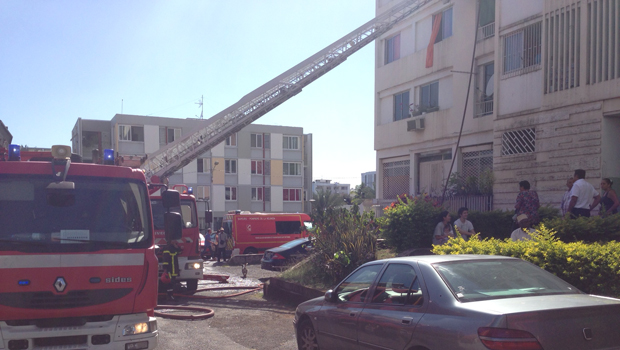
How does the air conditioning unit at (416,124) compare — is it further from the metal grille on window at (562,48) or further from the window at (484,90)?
the metal grille on window at (562,48)

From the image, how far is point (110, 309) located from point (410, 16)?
19628mm

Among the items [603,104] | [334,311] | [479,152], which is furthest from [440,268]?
[479,152]

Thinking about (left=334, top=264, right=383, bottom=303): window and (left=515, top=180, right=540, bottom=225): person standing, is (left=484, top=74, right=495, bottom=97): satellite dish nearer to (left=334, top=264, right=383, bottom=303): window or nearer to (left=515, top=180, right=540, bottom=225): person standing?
(left=515, top=180, right=540, bottom=225): person standing

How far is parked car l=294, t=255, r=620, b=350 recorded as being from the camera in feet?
13.4

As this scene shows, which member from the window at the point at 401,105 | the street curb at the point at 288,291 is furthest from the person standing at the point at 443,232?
the window at the point at 401,105

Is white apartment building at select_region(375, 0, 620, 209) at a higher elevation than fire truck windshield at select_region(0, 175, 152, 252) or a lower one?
higher

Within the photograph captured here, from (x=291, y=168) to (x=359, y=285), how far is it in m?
51.2

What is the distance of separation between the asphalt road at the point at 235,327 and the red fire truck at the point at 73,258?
7.67 ft

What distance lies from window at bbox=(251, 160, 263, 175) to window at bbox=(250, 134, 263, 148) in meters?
1.63

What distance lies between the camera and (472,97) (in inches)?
757

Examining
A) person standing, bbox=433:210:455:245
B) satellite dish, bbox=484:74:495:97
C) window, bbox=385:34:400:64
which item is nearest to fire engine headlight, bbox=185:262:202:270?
person standing, bbox=433:210:455:245

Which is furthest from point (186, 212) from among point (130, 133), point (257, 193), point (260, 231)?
point (257, 193)

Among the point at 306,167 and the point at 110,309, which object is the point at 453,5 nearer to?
the point at 110,309

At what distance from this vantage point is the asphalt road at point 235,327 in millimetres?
8219
